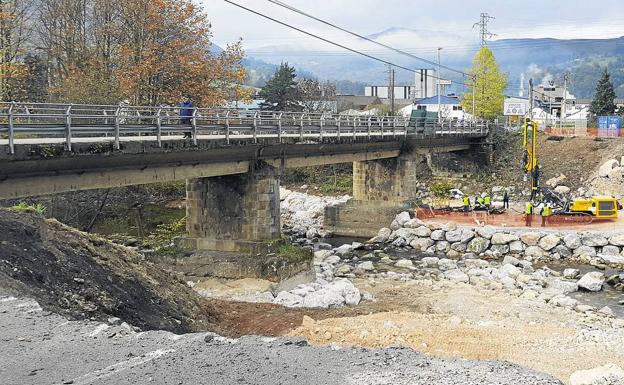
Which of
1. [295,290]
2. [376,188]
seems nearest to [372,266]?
[295,290]

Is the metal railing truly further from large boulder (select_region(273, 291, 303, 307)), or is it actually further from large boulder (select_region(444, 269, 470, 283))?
large boulder (select_region(444, 269, 470, 283))

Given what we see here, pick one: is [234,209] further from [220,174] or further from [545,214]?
[545,214]

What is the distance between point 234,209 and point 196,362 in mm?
17539

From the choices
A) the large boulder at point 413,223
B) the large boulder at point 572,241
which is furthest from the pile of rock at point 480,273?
the large boulder at point 413,223

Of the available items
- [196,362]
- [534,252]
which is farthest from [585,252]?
[196,362]

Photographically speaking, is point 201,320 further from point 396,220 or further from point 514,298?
point 396,220

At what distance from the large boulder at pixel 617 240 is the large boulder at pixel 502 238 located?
4.73 m

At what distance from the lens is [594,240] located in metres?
33.1

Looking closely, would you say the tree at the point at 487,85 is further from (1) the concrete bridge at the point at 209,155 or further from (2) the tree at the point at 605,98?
(1) the concrete bridge at the point at 209,155

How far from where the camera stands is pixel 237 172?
1028 inches

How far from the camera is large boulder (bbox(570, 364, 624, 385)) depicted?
1054 cm

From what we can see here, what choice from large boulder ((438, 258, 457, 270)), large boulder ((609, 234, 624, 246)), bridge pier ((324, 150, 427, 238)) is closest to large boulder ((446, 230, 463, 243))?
large boulder ((438, 258, 457, 270))

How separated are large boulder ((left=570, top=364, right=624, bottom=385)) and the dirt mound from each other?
819 cm

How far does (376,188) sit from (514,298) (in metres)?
21.3
